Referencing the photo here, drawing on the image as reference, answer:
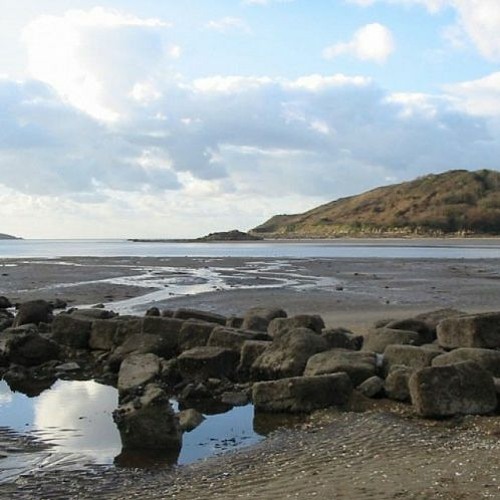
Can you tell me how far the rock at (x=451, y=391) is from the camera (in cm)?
987

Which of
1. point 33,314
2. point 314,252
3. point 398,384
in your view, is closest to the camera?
point 398,384

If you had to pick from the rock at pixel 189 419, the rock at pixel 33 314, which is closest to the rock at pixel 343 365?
the rock at pixel 189 419

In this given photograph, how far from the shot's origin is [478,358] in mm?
11688

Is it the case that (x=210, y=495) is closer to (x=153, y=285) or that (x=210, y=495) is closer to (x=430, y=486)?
(x=430, y=486)

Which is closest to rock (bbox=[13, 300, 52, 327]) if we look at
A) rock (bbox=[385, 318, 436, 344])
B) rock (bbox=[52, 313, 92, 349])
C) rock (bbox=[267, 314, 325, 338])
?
rock (bbox=[52, 313, 92, 349])

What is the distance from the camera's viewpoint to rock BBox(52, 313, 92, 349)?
1648 centimetres

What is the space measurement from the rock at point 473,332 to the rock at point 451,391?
3.42m

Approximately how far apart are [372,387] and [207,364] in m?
3.40

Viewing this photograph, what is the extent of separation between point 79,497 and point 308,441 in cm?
312

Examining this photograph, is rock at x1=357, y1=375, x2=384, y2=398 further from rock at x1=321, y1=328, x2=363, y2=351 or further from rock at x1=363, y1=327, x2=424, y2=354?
rock at x1=363, y1=327, x2=424, y2=354

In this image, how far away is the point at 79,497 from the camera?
727cm

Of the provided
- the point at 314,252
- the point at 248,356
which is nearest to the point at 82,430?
the point at 248,356

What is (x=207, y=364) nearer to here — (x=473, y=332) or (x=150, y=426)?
(x=150, y=426)

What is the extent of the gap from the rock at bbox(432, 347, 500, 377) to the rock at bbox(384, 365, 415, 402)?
722 mm
